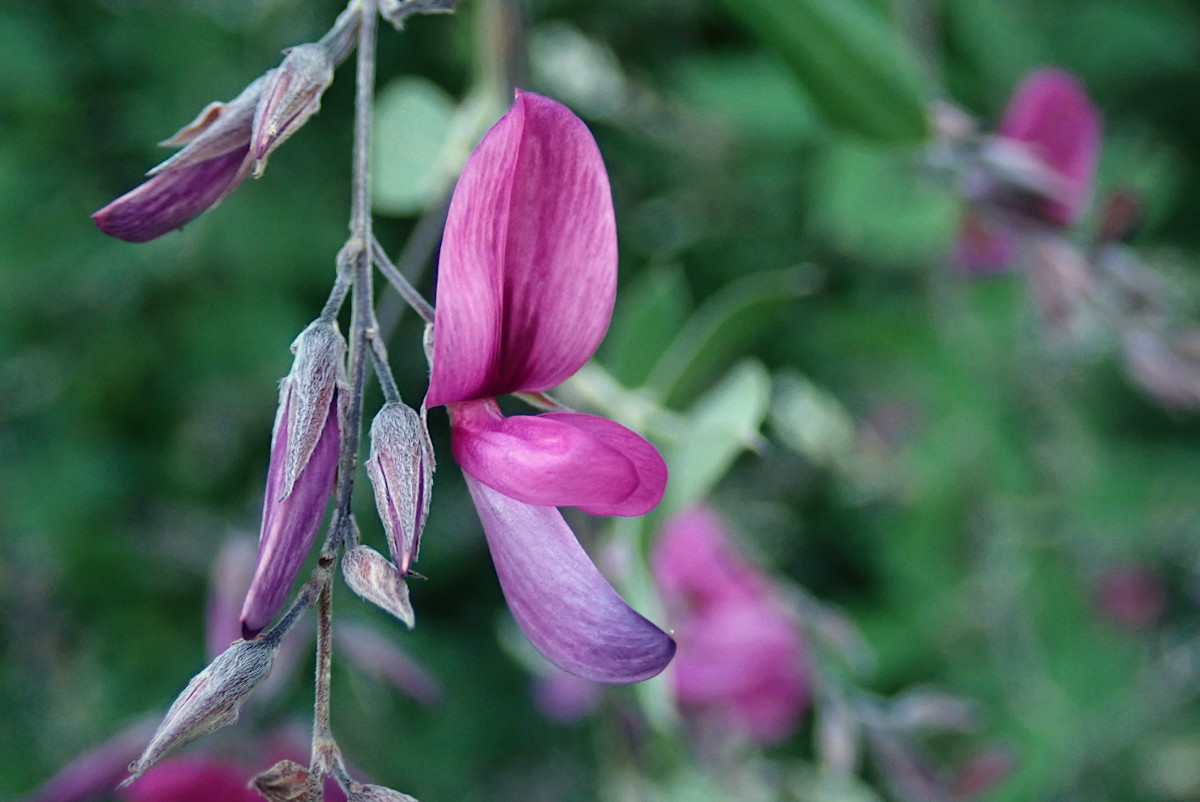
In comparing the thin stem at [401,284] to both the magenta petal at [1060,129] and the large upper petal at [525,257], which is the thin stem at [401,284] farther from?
the magenta petal at [1060,129]

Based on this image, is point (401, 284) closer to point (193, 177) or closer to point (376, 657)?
point (193, 177)

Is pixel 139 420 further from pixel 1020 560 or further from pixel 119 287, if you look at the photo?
pixel 1020 560

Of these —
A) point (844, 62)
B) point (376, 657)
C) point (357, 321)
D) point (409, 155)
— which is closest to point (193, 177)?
point (357, 321)

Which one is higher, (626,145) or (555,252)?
(555,252)

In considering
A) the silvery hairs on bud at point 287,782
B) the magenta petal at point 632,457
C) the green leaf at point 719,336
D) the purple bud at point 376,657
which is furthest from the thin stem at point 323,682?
the green leaf at point 719,336

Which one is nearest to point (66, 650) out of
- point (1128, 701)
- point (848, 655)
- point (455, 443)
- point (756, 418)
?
point (848, 655)

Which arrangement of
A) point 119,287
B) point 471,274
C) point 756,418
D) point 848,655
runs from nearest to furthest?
point 471,274, point 756,418, point 848,655, point 119,287

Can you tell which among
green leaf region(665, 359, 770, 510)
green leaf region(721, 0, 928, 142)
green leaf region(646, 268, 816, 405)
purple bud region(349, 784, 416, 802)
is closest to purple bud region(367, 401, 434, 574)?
purple bud region(349, 784, 416, 802)
